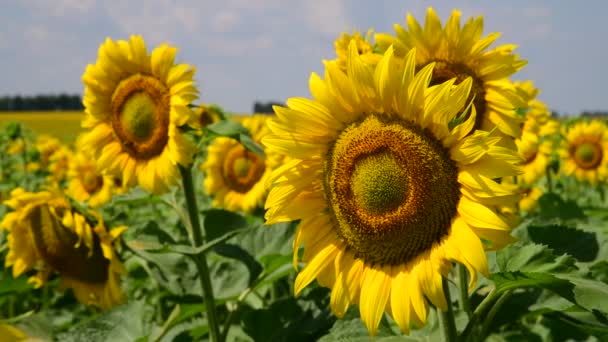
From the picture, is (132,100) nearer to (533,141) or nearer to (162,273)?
(162,273)

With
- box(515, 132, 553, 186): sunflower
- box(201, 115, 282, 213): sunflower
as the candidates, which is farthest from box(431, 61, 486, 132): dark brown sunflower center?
box(515, 132, 553, 186): sunflower

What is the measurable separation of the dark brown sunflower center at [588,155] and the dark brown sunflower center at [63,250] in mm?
5218

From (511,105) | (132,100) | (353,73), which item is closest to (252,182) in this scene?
(132,100)

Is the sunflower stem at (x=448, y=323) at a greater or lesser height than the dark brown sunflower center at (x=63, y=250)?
greater

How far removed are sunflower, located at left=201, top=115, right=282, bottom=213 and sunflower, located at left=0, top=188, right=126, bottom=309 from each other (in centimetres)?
207

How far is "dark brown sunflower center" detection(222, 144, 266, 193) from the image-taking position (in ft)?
17.2

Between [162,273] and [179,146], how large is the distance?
2.22 ft

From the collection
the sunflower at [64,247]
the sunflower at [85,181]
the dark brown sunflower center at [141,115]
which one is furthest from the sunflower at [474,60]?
the sunflower at [85,181]

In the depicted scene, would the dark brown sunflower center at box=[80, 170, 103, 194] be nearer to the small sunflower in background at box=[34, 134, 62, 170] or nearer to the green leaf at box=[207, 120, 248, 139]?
the small sunflower in background at box=[34, 134, 62, 170]

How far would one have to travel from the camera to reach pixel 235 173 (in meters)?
5.32

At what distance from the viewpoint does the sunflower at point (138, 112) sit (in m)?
2.91

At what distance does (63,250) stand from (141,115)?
726 millimetres

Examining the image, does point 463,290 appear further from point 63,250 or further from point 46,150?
point 46,150

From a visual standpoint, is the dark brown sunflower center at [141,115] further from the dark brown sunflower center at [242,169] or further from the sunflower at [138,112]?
the dark brown sunflower center at [242,169]
